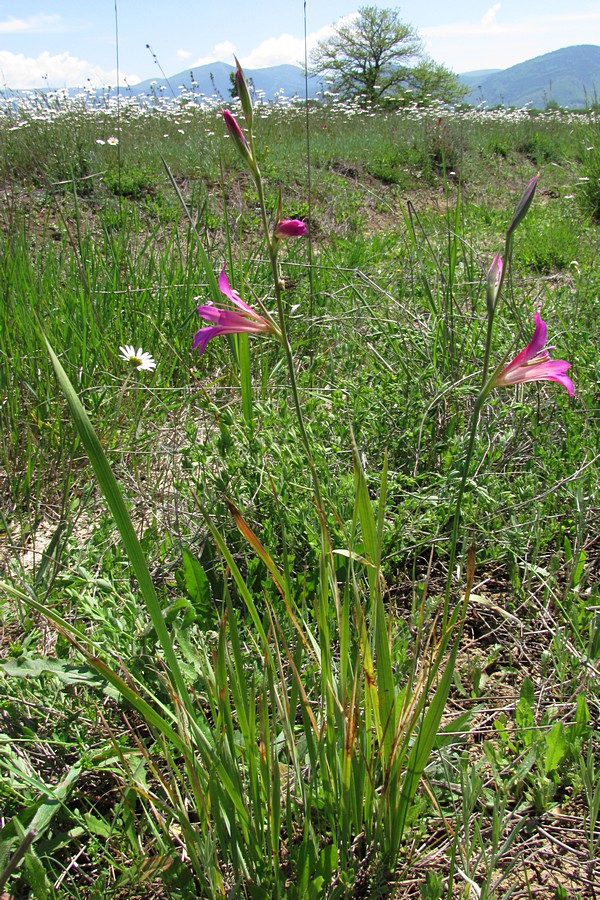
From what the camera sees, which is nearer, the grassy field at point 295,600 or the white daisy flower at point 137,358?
the grassy field at point 295,600

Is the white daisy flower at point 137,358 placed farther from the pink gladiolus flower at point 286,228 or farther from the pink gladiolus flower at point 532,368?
the pink gladiolus flower at point 532,368

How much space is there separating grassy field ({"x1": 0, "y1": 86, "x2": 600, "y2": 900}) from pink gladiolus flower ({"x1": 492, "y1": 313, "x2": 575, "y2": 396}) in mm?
26

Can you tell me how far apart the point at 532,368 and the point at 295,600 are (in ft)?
2.57

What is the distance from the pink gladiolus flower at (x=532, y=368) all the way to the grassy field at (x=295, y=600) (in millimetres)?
26

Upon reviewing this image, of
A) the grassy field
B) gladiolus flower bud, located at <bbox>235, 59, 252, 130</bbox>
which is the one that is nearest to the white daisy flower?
the grassy field

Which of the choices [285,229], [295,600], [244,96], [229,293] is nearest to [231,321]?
[229,293]

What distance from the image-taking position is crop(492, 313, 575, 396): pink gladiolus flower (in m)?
0.86

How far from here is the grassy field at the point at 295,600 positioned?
87 cm

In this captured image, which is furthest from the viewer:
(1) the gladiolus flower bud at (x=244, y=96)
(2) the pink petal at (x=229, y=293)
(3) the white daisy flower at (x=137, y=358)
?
(3) the white daisy flower at (x=137, y=358)

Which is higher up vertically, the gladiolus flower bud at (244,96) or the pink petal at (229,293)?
the gladiolus flower bud at (244,96)

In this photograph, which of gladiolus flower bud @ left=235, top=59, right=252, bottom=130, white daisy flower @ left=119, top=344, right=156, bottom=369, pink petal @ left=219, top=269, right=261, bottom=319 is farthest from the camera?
white daisy flower @ left=119, top=344, right=156, bottom=369

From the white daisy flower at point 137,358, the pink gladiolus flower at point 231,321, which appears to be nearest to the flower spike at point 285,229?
the pink gladiolus flower at point 231,321

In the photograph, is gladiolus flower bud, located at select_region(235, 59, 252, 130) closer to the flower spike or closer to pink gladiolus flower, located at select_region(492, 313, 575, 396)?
the flower spike

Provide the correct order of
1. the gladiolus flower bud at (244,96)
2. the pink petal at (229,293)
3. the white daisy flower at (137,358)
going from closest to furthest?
the gladiolus flower bud at (244,96) < the pink petal at (229,293) < the white daisy flower at (137,358)
